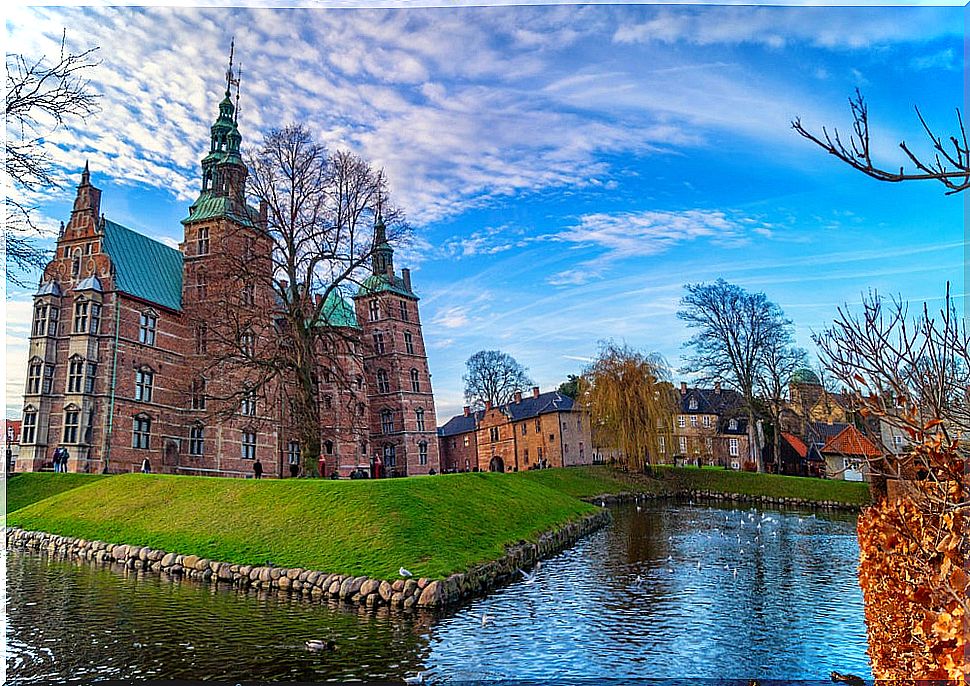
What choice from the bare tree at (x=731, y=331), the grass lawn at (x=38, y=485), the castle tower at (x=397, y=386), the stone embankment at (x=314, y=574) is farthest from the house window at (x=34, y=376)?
the bare tree at (x=731, y=331)

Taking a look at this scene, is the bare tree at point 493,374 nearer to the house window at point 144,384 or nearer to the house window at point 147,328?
the house window at point 147,328

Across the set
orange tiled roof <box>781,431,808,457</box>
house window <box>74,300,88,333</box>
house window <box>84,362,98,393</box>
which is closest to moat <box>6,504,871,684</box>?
house window <box>84,362,98,393</box>

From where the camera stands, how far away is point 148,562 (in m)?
8.77

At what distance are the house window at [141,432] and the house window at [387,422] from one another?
9618 millimetres

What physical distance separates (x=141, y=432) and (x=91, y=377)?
1.92 metres

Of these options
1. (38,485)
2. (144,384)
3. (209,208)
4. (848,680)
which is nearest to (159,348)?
(144,384)

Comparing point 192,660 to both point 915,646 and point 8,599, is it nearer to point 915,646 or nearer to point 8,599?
point 8,599

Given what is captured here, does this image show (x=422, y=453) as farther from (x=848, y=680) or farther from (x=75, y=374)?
(x=848, y=680)

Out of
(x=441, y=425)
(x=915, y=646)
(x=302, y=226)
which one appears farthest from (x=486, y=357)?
(x=915, y=646)

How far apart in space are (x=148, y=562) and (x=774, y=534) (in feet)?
33.5

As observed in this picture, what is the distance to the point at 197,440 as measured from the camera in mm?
19109

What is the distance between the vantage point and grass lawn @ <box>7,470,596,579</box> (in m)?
7.78

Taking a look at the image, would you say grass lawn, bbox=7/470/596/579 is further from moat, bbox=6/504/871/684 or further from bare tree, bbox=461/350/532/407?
bare tree, bbox=461/350/532/407

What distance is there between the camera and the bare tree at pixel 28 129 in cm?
439
